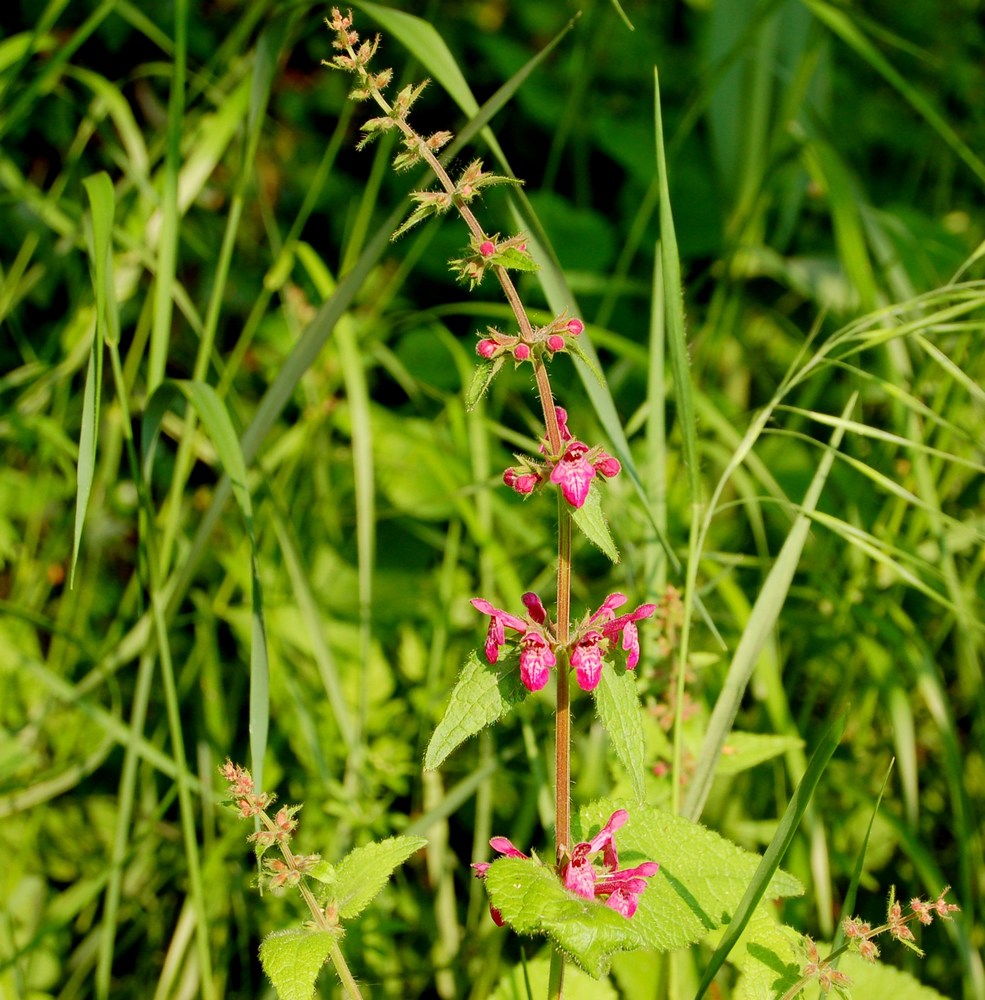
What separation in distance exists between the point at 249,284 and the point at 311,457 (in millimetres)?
1039

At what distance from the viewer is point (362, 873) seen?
1164 mm

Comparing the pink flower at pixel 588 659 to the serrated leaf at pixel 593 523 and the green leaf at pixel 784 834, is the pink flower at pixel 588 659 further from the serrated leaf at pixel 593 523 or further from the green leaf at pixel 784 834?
the green leaf at pixel 784 834

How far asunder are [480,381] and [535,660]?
0.29 meters

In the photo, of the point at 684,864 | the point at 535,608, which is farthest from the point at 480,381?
the point at 684,864

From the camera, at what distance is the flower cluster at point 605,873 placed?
111cm

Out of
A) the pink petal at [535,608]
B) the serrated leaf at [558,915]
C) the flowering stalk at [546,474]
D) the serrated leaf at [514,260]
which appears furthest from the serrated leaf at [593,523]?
the serrated leaf at [558,915]

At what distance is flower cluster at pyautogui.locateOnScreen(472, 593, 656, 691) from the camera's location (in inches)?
41.8

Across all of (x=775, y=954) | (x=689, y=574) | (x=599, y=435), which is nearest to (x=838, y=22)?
(x=599, y=435)

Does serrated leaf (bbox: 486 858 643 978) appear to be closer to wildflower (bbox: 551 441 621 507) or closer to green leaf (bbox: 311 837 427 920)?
green leaf (bbox: 311 837 427 920)

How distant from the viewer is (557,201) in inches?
137

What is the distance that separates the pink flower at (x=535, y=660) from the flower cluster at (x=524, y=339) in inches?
11.6

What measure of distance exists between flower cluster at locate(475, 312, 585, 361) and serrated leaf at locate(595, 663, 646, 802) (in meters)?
0.35

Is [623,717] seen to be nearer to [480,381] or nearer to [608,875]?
[608,875]

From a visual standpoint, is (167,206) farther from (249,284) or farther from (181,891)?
(249,284)
